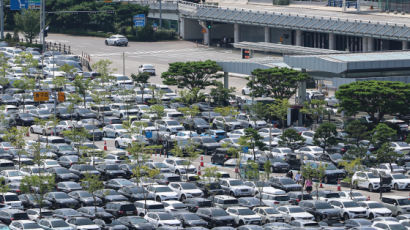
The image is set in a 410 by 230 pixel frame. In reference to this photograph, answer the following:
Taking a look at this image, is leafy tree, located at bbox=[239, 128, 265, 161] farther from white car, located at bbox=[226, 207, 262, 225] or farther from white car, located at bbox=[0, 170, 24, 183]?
white car, located at bbox=[0, 170, 24, 183]

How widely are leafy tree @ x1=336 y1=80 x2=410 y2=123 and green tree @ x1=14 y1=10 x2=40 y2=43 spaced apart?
62022 mm

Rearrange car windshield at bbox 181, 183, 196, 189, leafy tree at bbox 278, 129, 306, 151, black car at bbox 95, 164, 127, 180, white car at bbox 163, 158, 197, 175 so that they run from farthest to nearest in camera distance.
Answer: leafy tree at bbox 278, 129, 306, 151 < white car at bbox 163, 158, 197, 175 < black car at bbox 95, 164, 127, 180 < car windshield at bbox 181, 183, 196, 189

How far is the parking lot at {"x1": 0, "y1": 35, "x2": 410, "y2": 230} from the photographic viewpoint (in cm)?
5959

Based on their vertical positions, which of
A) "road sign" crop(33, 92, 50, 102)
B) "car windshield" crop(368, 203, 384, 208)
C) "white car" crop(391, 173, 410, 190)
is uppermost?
"road sign" crop(33, 92, 50, 102)

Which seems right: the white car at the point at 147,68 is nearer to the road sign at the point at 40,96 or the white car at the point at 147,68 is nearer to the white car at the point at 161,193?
the road sign at the point at 40,96

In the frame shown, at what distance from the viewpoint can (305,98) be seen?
311ft

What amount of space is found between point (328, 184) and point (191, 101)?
2984 centimetres

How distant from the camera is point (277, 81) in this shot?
93.8 m

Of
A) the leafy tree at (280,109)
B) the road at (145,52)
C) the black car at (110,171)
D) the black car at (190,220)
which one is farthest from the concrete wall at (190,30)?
the black car at (190,220)

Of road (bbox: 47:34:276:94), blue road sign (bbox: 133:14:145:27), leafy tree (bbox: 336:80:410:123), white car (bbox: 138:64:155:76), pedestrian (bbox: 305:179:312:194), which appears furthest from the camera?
blue road sign (bbox: 133:14:145:27)

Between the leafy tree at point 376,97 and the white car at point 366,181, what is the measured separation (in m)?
15.5

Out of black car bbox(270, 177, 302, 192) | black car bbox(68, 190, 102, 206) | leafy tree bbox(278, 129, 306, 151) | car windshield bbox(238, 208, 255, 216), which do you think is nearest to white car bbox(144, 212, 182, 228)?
car windshield bbox(238, 208, 255, 216)

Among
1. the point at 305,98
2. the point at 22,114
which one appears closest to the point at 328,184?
the point at 305,98

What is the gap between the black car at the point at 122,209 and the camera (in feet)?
199
